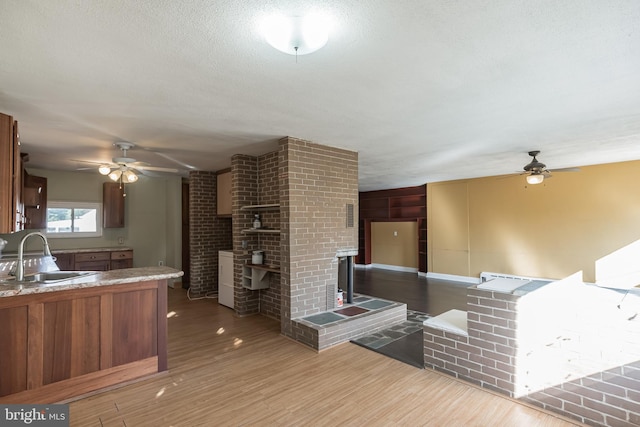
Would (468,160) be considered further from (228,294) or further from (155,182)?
(155,182)

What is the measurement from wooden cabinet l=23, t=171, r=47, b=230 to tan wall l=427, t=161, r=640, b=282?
8597 millimetres

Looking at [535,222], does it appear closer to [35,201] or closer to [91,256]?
[91,256]

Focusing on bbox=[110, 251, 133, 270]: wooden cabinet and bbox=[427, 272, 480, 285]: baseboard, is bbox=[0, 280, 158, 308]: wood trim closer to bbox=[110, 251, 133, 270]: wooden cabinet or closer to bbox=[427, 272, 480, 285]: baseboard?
bbox=[110, 251, 133, 270]: wooden cabinet

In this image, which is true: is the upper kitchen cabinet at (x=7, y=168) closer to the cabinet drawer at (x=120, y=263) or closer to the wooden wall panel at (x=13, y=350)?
the wooden wall panel at (x=13, y=350)

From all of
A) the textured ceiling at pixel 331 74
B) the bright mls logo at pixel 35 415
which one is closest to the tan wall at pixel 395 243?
the textured ceiling at pixel 331 74

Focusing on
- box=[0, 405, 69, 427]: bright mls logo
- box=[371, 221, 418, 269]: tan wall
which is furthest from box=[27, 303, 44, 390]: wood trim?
box=[371, 221, 418, 269]: tan wall

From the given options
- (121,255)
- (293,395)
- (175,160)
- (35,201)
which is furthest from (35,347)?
(121,255)

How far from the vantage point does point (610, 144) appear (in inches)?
165

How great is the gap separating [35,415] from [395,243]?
8.66 m

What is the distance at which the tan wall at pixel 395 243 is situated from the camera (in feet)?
30.1

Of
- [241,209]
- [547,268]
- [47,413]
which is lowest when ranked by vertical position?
[47,413]

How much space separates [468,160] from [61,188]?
796 cm

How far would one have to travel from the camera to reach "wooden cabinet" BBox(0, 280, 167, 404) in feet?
7.80

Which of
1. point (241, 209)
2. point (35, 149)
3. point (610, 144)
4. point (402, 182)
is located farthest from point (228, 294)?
point (610, 144)
